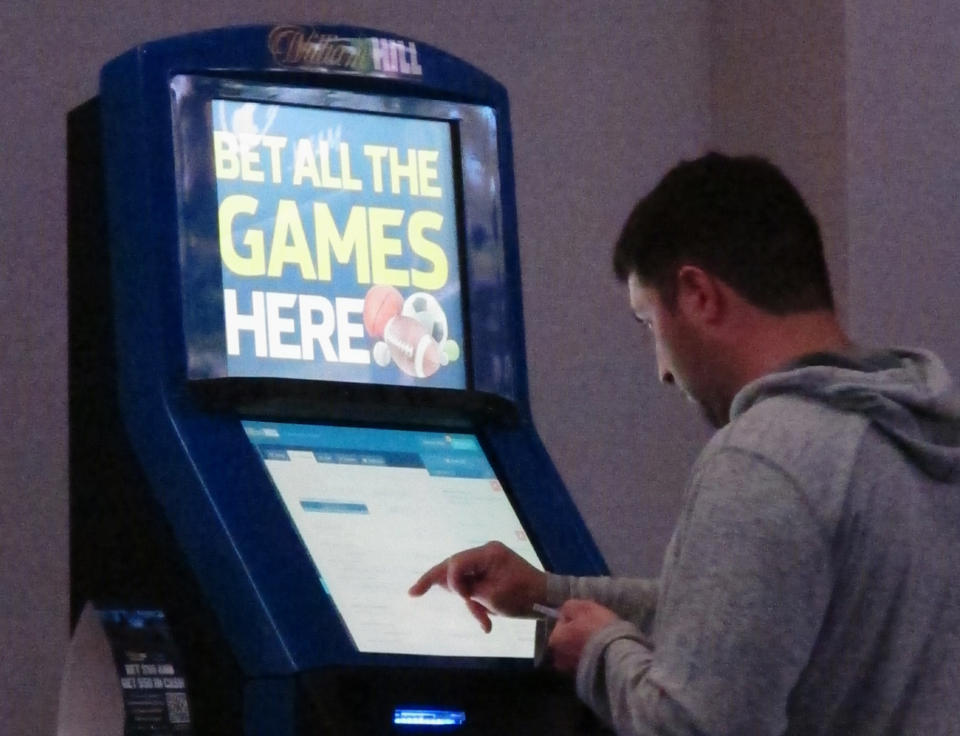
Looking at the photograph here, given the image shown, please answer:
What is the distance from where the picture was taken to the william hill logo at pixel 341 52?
2271 mm

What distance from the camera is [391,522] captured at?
83.8 inches

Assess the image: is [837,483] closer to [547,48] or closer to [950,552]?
[950,552]

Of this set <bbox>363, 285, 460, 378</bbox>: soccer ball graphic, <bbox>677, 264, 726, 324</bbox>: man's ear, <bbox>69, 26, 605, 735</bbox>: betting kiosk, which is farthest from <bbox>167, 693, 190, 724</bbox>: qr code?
<bbox>677, 264, 726, 324</bbox>: man's ear

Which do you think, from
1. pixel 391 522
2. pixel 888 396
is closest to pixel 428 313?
pixel 391 522

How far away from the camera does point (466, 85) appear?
243 centimetres

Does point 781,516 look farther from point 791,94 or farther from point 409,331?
point 791,94

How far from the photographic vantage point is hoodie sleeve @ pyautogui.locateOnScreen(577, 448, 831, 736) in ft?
5.02

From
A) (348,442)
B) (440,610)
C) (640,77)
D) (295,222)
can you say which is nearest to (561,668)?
(440,610)

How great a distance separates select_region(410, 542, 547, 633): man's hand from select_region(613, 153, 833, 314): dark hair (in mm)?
410

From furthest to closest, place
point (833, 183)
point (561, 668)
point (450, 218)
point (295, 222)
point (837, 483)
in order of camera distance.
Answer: point (833, 183)
point (450, 218)
point (295, 222)
point (561, 668)
point (837, 483)

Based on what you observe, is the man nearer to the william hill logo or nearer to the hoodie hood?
the hoodie hood

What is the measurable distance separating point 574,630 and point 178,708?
568 millimetres

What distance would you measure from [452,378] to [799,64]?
1.30 meters

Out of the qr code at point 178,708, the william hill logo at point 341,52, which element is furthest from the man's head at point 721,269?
the qr code at point 178,708
